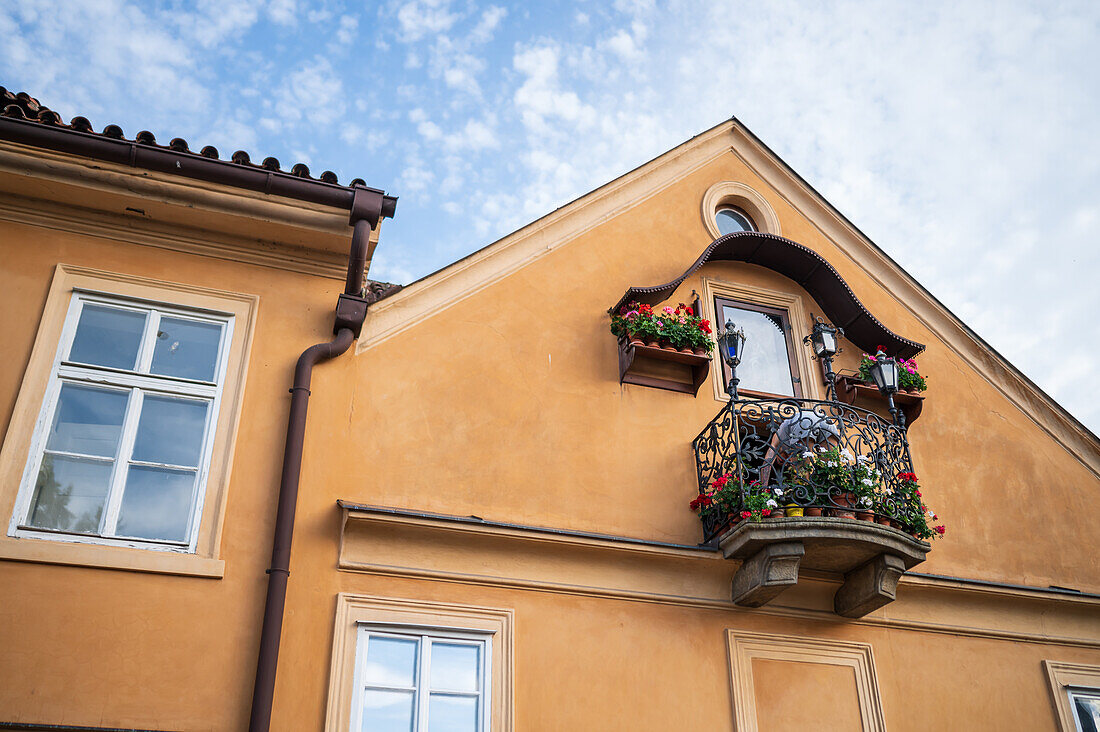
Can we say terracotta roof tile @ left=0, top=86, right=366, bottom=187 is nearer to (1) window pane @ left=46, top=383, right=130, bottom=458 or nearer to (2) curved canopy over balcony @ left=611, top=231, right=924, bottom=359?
(1) window pane @ left=46, top=383, right=130, bottom=458

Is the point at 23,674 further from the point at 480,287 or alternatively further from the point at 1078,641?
the point at 1078,641

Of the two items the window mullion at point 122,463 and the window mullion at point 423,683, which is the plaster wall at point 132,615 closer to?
the window mullion at point 122,463

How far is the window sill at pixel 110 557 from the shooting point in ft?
22.1

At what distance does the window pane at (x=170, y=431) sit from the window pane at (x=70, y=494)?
33cm

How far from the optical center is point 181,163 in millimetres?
7855

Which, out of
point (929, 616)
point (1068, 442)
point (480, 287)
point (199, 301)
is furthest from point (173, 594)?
point (1068, 442)

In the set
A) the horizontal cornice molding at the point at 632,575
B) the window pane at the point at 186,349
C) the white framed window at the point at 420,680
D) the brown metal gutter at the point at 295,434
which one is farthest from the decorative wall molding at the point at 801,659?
the window pane at the point at 186,349

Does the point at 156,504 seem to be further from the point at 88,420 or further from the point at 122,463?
the point at 88,420

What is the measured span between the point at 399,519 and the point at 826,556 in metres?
3.68

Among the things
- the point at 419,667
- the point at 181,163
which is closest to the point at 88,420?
the point at 181,163

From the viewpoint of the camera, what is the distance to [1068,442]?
1086 cm

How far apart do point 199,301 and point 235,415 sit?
1.10 metres

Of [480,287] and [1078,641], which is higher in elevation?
[480,287]

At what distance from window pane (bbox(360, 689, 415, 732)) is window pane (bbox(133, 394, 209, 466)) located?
2269mm
